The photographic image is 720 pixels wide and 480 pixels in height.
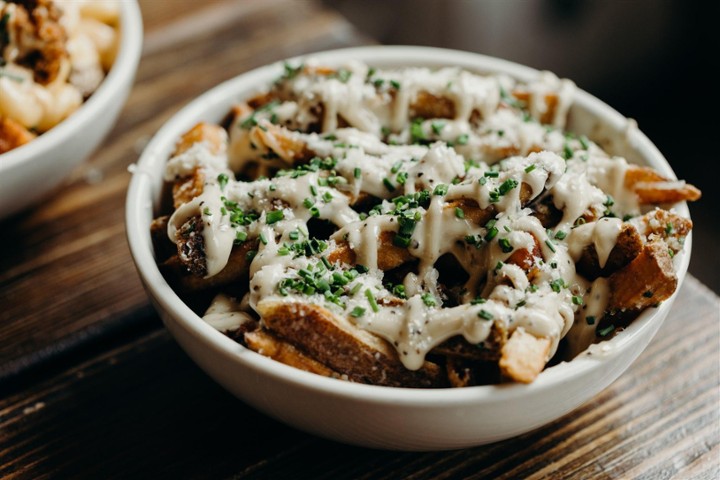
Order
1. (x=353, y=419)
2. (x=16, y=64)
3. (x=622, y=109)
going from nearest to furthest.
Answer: (x=353, y=419) < (x=16, y=64) < (x=622, y=109)

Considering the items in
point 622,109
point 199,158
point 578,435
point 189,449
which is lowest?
point 622,109

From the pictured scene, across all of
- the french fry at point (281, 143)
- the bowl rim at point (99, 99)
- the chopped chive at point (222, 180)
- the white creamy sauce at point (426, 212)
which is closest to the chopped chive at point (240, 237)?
the white creamy sauce at point (426, 212)

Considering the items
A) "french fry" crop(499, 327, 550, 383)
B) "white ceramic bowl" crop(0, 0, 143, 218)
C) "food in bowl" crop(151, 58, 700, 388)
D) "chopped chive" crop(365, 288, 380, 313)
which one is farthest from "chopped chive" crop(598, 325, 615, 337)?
"white ceramic bowl" crop(0, 0, 143, 218)

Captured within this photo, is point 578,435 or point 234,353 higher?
point 234,353

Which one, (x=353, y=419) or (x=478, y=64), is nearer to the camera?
(x=353, y=419)

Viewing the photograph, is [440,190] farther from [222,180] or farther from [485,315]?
[222,180]

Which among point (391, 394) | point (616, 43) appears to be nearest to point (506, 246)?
point (391, 394)

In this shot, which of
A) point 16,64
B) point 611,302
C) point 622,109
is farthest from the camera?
point 622,109

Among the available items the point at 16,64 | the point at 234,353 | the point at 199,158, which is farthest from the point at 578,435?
the point at 16,64

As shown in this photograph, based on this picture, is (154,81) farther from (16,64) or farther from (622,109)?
(622,109)
